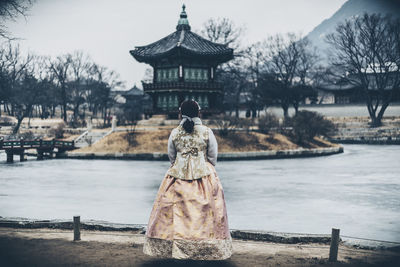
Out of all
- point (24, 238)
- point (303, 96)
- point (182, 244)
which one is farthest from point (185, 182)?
point (303, 96)

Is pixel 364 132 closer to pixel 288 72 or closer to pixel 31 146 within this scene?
pixel 288 72

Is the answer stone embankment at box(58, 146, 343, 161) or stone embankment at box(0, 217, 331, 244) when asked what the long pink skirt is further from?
stone embankment at box(58, 146, 343, 161)

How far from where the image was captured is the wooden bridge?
2566 cm

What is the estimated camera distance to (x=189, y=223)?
4.83 m

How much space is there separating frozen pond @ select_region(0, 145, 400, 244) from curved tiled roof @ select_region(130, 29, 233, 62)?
14544mm

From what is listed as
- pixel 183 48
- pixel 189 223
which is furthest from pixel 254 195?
pixel 183 48

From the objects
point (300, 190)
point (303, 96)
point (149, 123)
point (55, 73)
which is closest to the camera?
point (300, 190)

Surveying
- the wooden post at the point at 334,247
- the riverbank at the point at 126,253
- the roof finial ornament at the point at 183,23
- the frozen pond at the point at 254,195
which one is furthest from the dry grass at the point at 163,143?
the wooden post at the point at 334,247

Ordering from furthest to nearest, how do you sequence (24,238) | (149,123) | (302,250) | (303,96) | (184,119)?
(303,96), (149,123), (24,238), (302,250), (184,119)

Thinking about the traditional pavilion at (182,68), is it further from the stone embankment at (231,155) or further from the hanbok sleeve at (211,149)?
the hanbok sleeve at (211,149)

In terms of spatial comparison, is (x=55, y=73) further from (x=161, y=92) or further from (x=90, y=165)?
(x=90, y=165)

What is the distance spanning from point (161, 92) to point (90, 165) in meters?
13.9

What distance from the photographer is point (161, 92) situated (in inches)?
1421

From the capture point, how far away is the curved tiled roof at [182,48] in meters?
34.3
